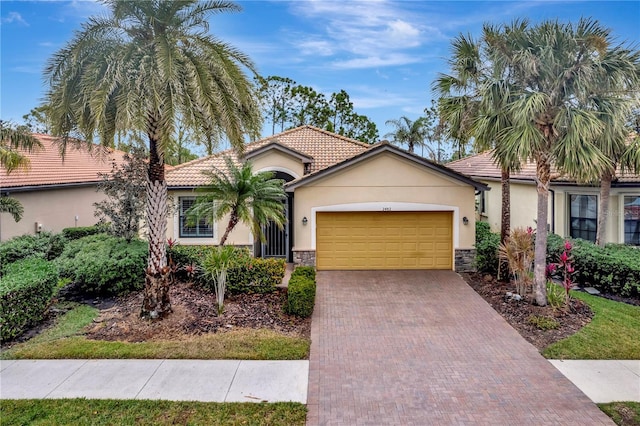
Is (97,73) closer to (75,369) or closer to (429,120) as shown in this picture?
(75,369)

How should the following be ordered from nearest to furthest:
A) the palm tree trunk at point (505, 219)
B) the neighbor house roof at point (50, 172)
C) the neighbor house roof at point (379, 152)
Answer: the palm tree trunk at point (505, 219) → the neighbor house roof at point (379, 152) → the neighbor house roof at point (50, 172)

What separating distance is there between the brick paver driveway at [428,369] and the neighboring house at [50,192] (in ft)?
39.3

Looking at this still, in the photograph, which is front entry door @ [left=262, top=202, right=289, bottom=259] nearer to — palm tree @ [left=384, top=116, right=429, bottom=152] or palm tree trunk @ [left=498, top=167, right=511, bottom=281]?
palm tree trunk @ [left=498, top=167, right=511, bottom=281]

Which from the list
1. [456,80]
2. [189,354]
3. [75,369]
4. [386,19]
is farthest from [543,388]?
[386,19]

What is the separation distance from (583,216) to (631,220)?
159 centimetres

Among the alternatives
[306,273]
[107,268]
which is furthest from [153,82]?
[306,273]

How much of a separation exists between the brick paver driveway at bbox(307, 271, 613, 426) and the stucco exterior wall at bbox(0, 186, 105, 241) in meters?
14.8

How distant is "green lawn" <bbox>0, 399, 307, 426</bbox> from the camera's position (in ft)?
18.7

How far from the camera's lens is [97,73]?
28.5 ft

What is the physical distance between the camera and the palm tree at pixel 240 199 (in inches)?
448

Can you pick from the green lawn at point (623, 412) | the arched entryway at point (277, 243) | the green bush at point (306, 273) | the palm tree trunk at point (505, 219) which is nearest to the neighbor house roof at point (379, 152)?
the palm tree trunk at point (505, 219)

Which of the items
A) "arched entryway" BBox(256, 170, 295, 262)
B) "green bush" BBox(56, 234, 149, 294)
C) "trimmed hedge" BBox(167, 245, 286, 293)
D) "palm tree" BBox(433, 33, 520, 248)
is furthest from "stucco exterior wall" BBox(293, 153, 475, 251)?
"green bush" BBox(56, 234, 149, 294)

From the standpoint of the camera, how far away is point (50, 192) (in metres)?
19.3

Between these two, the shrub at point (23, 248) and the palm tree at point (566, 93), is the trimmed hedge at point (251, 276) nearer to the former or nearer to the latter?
the shrub at point (23, 248)
